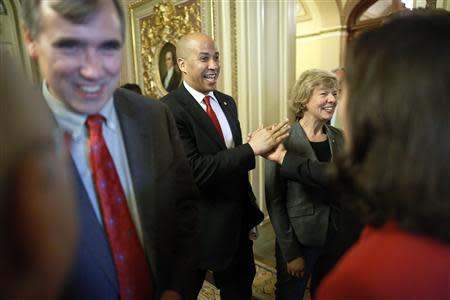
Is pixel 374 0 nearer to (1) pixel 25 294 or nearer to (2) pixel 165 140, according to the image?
(2) pixel 165 140

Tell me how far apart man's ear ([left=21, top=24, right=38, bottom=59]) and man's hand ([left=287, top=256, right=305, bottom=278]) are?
1.55m

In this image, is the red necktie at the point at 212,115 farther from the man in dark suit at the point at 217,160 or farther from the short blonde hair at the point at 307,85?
the short blonde hair at the point at 307,85

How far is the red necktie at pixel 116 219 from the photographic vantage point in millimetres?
783

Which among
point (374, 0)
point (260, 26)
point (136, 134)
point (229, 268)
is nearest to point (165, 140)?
point (136, 134)

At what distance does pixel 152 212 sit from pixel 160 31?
3790 millimetres

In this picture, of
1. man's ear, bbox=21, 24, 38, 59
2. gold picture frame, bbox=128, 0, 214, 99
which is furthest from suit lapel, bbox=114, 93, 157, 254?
gold picture frame, bbox=128, 0, 214, 99

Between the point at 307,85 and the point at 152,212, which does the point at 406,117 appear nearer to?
the point at 152,212

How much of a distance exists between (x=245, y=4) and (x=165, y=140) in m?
2.48

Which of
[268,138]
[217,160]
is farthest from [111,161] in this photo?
[268,138]

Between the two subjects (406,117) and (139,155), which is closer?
(406,117)

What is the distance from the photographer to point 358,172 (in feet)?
2.23

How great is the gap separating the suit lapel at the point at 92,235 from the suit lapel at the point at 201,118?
102 cm

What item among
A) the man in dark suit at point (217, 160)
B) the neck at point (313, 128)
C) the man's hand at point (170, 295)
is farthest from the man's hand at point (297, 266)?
the man's hand at point (170, 295)

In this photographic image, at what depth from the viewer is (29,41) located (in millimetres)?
663
